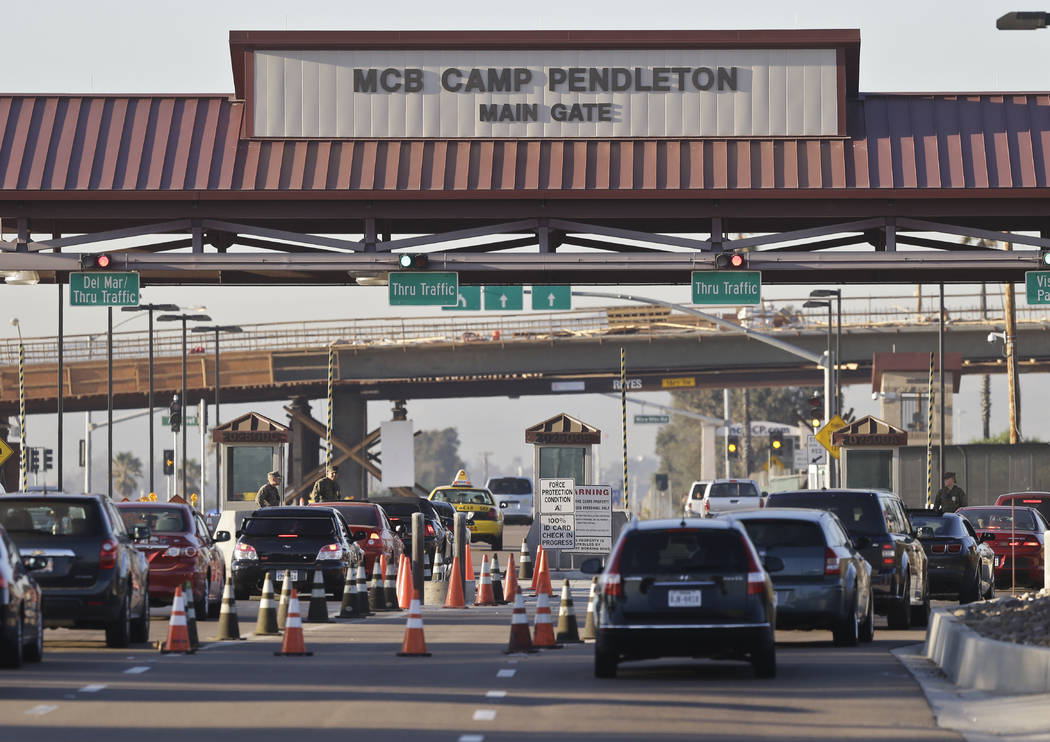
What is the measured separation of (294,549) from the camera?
2762 cm

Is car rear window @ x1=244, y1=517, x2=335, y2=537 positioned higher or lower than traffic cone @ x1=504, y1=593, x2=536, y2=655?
higher

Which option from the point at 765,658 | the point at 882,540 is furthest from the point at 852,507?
the point at 765,658

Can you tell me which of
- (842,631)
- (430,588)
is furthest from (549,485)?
(842,631)

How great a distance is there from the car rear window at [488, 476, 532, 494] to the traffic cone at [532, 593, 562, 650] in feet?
155

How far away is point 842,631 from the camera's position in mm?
20547

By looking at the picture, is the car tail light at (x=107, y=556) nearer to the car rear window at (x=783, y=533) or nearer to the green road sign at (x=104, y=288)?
the car rear window at (x=783, y=533)

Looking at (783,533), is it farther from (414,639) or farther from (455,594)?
(455,594)

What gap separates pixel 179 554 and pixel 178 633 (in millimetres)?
5381

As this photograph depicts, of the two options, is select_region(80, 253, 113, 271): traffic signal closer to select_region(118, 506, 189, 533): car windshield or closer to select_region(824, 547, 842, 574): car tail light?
select_region(118, 506, 189, 533): car windshield

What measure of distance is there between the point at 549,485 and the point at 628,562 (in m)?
21.3

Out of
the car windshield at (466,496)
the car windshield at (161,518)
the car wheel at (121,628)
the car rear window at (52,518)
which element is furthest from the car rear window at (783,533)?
the car windshield at (466,496)

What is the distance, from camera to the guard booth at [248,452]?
1989 inches

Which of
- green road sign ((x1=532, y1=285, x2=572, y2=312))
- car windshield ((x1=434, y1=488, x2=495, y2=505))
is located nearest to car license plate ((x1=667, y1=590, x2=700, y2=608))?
green road sign ((x1=532, y1=285, x2=572, y2=312))

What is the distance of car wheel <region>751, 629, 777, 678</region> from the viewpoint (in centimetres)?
1667
